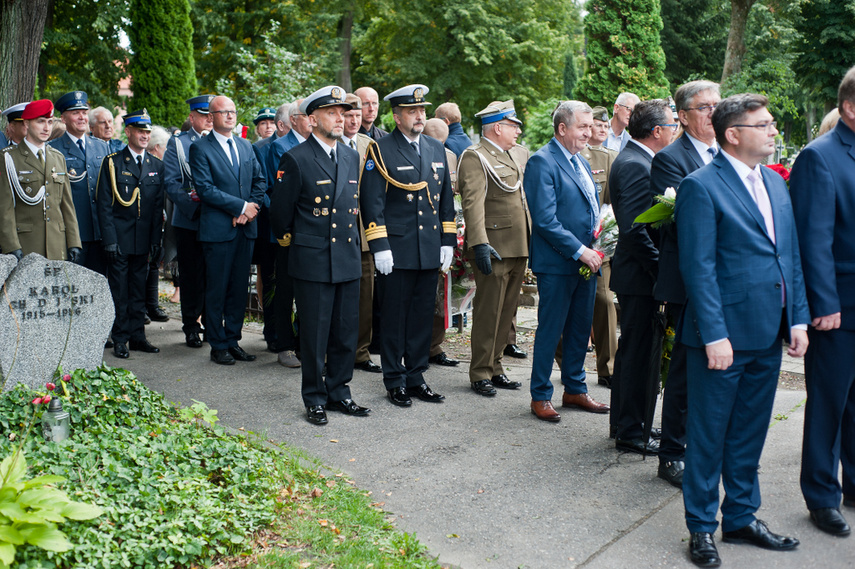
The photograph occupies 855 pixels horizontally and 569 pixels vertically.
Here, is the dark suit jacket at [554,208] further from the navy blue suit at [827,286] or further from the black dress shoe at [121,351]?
the black dress shoe at [121,351]

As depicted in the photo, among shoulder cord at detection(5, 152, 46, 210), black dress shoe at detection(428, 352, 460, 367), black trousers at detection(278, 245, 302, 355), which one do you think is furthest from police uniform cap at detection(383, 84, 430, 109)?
shoulder cord at detection(5, 152, 46, 210)

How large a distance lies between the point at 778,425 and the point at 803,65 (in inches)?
909

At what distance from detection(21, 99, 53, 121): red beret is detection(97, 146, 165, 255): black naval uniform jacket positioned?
118cm

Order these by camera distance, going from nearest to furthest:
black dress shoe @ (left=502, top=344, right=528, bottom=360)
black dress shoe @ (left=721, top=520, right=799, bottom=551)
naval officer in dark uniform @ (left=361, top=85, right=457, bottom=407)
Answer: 1. black dress shoe @ (left=721, top=520, right=799, bottom=551)
2. naval officer in dark uniform @ (left=361, top=85, right=457, bottom=407)
3. black dress shoe @ (left=502, top=344, right=528, bottom=360)

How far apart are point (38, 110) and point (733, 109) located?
5.46m

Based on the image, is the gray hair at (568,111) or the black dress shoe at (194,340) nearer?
the gray hair at (568,111)

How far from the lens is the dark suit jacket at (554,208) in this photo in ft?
18.9

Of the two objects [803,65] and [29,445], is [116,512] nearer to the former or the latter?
[29,445]

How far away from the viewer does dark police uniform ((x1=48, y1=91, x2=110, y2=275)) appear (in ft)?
26.4

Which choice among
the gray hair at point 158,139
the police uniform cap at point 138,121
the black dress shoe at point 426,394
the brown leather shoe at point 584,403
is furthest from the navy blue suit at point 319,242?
the gray hair at point 158,139

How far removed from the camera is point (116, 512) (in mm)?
3887

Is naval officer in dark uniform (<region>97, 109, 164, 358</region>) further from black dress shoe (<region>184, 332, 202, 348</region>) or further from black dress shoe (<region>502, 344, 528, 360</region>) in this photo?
black dress shoe (<region>502, 344, 528, 360</region>)

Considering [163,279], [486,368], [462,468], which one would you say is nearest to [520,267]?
[486,368]

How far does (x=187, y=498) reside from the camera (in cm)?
411
